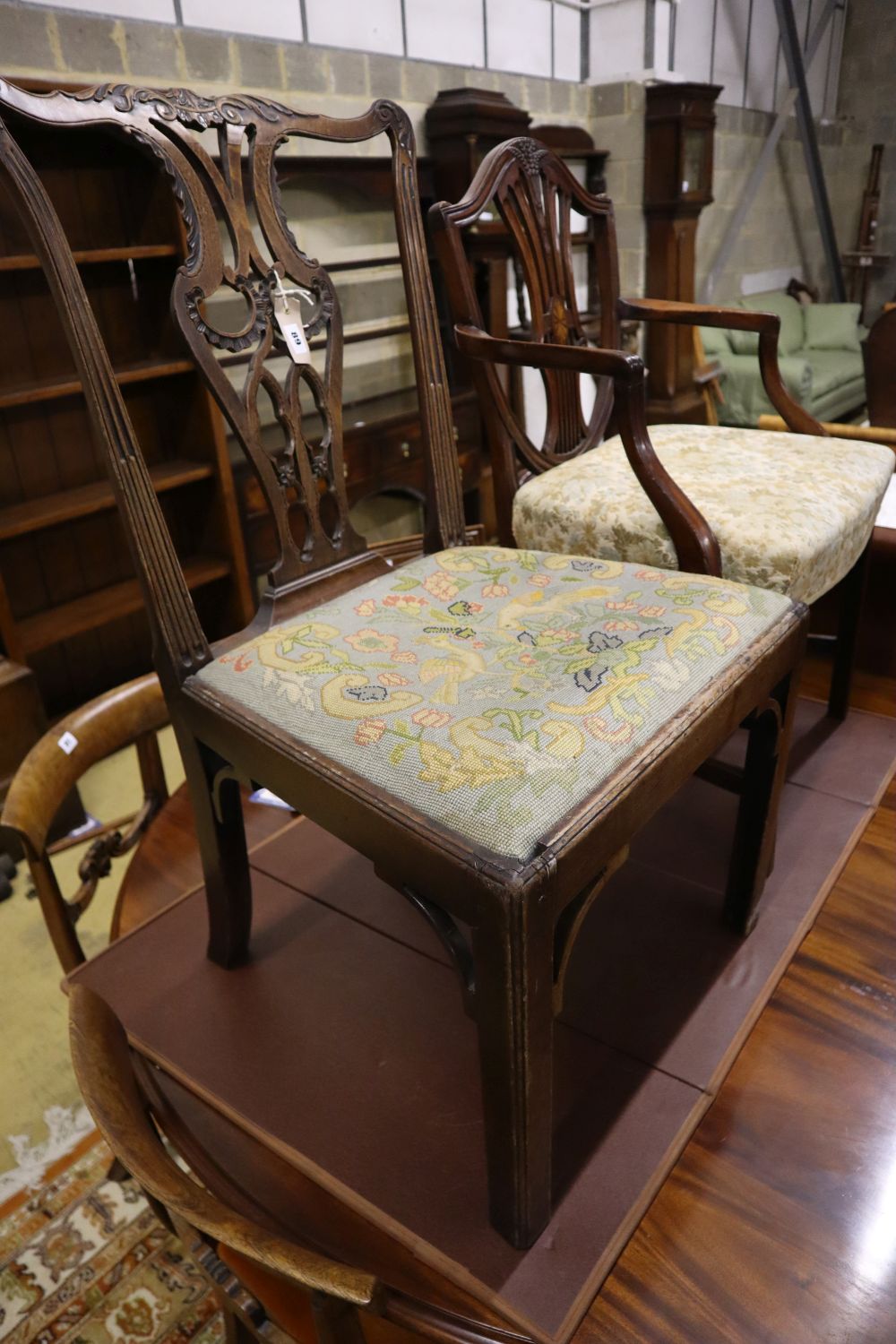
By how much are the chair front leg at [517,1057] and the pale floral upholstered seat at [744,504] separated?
2.27 feet

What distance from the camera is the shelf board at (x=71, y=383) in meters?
1.96

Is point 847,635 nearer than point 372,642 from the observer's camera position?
No

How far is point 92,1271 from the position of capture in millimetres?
1195

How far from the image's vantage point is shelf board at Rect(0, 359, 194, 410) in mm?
1960

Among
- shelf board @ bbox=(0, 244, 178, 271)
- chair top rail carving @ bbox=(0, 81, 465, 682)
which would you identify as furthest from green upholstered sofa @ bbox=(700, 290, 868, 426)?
chair top rail carving @ bbox=(0, 81, 465, 682)

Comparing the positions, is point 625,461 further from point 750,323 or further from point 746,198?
point 746,198

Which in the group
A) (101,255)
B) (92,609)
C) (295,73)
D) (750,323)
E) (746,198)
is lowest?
(92,609)

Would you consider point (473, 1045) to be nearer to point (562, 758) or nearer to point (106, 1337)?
point (562, 758)

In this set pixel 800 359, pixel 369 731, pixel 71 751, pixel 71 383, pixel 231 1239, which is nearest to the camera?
pixel 231 1239

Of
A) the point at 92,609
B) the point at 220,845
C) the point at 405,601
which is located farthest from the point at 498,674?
the point at 92,609

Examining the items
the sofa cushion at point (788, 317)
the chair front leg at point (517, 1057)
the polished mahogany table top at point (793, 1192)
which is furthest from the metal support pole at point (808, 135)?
the chair front leg at point (517, 1057)

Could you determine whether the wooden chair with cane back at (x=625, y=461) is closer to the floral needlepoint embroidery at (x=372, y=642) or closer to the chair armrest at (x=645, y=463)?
the chair armrest at (x=645, y=463)

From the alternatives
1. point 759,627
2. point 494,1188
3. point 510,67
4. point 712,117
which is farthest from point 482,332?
point 712,117

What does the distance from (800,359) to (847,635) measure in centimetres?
386
